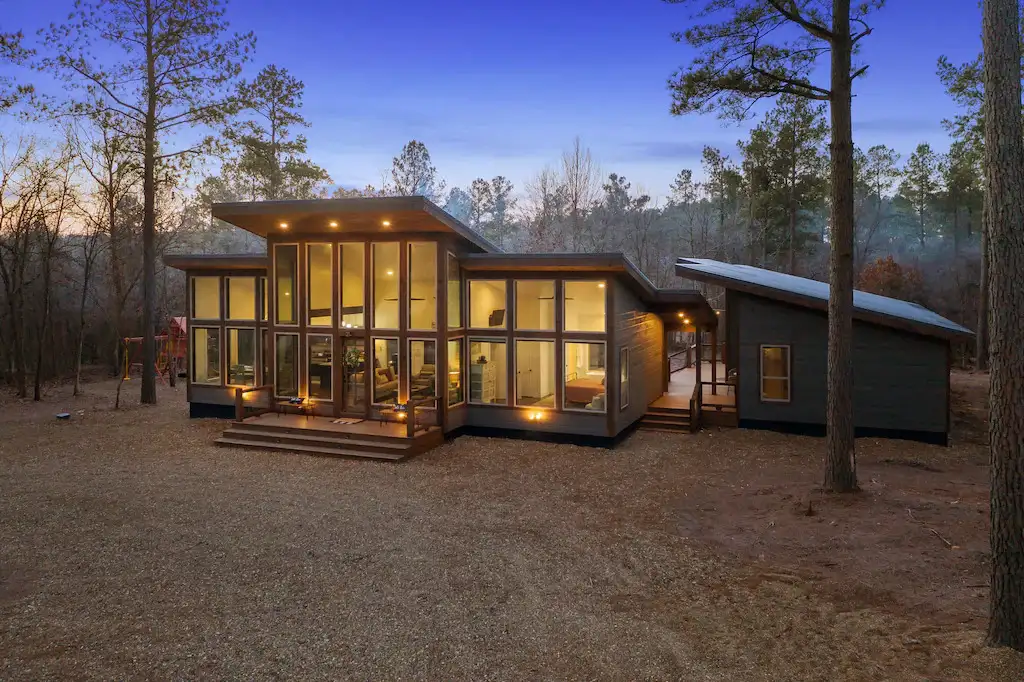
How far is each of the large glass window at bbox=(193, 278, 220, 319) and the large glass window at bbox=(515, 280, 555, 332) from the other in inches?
337

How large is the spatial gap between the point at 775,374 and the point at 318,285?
10.7 meters

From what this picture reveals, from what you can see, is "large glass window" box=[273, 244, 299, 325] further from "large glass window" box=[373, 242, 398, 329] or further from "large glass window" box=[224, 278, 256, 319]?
"large glass window" box=[224, 278, 256, 319]

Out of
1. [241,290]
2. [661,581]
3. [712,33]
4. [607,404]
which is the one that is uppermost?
[712,33]

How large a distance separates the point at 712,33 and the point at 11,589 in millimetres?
11376

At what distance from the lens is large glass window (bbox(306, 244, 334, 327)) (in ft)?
44.8

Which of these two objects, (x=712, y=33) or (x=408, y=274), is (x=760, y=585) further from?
(x=408, y=274)

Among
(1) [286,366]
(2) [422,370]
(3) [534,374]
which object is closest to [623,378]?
(3) [534,374]

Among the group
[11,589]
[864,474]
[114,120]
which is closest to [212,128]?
[114,120]

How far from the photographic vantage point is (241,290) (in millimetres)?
15875

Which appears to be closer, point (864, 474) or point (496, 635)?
point (496, 635)

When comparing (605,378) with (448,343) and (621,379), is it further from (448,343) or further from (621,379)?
(448,343)

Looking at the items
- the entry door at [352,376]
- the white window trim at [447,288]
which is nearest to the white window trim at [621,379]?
the white window trim at [447,288]

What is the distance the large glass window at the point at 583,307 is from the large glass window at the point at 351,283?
15.1 feet

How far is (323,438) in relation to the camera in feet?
40.0
